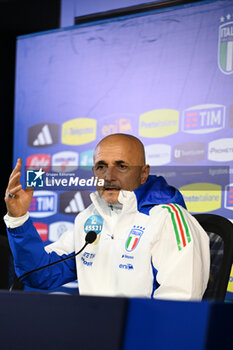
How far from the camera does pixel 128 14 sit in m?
2.94

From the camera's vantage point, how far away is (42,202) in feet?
3.43

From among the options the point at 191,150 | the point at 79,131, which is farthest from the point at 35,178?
the point at 79,131

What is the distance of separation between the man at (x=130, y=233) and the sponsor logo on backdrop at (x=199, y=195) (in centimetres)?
4

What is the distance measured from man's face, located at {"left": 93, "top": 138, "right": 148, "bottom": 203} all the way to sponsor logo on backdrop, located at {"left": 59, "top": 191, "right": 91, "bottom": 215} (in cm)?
4

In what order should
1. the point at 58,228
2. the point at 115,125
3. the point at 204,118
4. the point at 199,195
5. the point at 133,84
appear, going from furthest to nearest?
the point at 115,125
the point at 133,84
the point at 204,118
the point at 199,195
the point at 58,228

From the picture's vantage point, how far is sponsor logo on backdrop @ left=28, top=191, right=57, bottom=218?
3.37 ft

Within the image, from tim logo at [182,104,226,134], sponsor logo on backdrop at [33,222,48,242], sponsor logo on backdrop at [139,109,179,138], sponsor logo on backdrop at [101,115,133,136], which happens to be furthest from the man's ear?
sponsor logo on backdrop at [101,115,133,136]

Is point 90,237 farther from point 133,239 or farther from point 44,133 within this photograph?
point 44,133

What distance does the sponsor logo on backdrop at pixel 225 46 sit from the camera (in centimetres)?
226

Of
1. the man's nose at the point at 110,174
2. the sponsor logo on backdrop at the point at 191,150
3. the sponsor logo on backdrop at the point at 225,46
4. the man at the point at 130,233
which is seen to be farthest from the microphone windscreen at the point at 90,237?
the sponsor logo on backdrop at the point at 225,46

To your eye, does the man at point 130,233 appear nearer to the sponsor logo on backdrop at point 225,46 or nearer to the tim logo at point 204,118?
the tim logo at point 204,118

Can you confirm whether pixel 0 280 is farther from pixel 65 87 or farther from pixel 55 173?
pixel 65 87

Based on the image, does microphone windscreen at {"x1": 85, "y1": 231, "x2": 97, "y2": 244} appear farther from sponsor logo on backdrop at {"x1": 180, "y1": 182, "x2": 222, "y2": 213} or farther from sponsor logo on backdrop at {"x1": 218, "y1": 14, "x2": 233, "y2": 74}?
sponsor logo on backdrop at {"x1": 218, "y1": 14, "x2": 233, "y2": 74}

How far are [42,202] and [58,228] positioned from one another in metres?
0.09
